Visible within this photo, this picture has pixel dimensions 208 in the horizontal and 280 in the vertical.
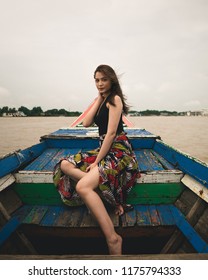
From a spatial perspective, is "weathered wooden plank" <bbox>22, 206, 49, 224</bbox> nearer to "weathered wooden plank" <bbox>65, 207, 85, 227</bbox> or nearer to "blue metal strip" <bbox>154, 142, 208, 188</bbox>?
"weathered wooden plank" <bbox>65, 207, 85, 227</bbox>

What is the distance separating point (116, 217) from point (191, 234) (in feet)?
2.27

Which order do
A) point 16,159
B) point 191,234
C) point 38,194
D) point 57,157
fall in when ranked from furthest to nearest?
1. point 57,157
2. point 16,159
3. point 38,194
4. point 191,234

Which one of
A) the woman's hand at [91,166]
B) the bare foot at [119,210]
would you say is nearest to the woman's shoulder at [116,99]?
the woman's hand at [91,166]

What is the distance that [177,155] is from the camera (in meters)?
2.66

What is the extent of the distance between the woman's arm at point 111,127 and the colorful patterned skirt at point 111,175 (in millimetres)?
64

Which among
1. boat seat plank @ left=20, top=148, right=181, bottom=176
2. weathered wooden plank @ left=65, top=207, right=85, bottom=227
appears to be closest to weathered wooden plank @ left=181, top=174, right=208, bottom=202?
boat seat plank @ left=20, top=148, right=181, bottom=176

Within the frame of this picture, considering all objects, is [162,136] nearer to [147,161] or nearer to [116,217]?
[147,161]

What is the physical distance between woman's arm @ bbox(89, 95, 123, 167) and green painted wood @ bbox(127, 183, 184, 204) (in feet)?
2.02

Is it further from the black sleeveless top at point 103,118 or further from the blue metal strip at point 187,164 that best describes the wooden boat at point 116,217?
the black sleeveless top at point 103,118

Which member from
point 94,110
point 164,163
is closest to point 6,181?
point 94,110

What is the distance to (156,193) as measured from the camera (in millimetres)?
2344

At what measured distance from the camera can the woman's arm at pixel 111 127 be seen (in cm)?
199

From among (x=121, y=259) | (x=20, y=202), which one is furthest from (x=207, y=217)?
(x=20, y=202)
